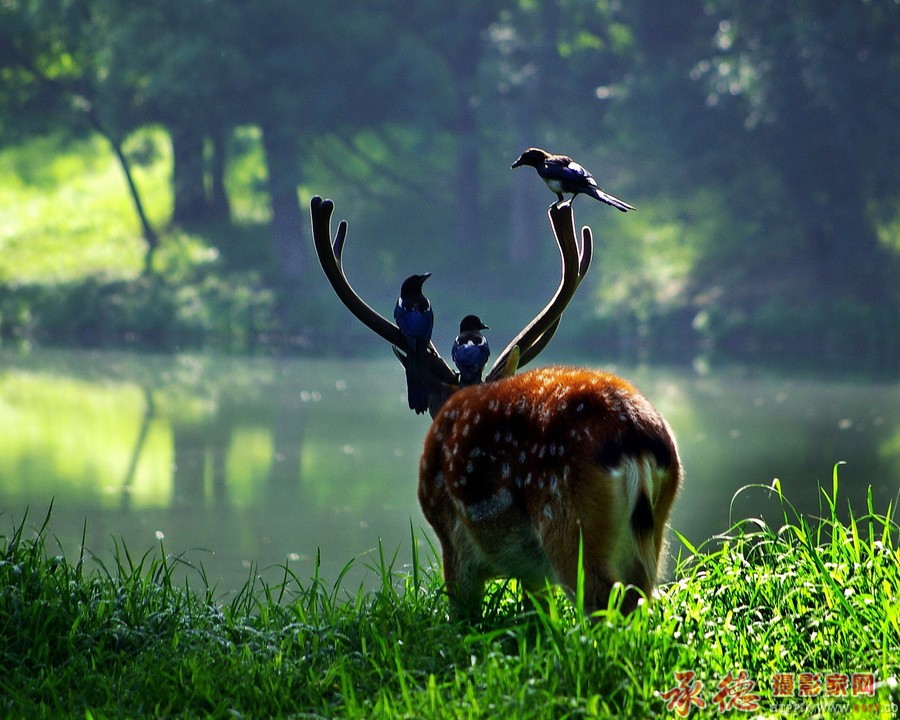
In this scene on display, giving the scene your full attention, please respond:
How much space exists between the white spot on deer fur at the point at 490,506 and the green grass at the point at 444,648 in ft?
1.17

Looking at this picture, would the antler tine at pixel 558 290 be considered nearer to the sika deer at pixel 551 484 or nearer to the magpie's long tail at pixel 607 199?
the magpie's long tail at pixel 607 199

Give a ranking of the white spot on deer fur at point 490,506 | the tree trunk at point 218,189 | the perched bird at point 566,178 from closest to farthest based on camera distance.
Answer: the white spot on deer fur at point 490,506 → the perched bird at point 566,178 → the tree trunk at point 218,189

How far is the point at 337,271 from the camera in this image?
196 inches

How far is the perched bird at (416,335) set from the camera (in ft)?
15.2

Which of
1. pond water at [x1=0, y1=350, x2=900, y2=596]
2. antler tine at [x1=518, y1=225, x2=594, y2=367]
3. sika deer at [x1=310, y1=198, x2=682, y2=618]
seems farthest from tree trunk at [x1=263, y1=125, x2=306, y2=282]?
sika deer at [x1=310, y1=198, x2=682, y2=618]

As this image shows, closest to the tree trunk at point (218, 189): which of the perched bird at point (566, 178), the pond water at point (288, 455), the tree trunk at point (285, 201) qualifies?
the tree trunk at point (285, 201)

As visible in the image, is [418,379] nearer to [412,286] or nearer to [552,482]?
[412,286]

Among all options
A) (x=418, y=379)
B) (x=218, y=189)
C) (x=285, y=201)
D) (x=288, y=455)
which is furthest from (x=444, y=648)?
(x=218, y=189)

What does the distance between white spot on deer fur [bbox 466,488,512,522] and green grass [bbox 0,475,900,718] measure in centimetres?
36

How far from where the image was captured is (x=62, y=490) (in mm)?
10047

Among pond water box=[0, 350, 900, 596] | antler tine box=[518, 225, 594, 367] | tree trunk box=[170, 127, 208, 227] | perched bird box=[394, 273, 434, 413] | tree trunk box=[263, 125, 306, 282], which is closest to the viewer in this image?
perched bird box=[394, 273, 434, 413]

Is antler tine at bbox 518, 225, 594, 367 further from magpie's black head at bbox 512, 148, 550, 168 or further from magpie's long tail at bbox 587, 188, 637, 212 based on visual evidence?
magpie's black head at bbox 512, 148, 550, 168

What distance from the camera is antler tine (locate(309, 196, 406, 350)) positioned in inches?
187

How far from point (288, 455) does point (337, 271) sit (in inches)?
297
